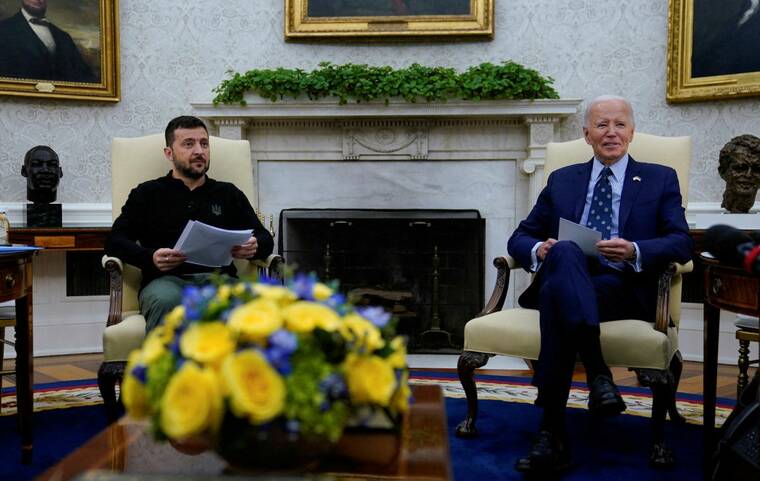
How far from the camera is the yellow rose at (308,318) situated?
1101 millimetres

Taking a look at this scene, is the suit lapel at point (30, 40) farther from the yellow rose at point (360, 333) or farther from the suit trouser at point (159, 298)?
the yellow rose at point (360, 333)

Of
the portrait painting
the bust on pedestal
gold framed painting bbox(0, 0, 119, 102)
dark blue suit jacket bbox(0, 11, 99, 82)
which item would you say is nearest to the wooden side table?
the portrait painting

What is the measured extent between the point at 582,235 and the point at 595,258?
6.3 inches

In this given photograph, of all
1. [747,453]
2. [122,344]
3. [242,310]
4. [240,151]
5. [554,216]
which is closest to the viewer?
[242,310]

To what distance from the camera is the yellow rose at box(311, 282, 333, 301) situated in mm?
1254

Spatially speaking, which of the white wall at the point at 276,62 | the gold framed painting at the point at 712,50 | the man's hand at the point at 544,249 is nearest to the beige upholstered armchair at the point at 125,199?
the man's hand at the point at 544,249

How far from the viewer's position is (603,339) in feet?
7.79

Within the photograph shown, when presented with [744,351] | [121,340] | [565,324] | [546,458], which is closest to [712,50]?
[744,351]

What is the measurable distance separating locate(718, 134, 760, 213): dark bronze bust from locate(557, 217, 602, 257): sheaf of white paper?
1829 millimetres

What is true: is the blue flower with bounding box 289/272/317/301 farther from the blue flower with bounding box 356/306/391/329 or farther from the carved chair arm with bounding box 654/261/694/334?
the carved chair arm with bounding box 654/261/694/334

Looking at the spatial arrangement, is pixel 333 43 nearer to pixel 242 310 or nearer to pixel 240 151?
pixel 240 151

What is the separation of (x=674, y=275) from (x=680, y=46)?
248 cm

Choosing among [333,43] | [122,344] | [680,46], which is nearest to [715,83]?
→ [680,46]

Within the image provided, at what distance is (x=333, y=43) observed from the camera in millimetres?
4816
